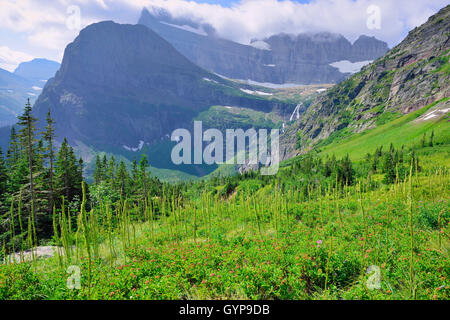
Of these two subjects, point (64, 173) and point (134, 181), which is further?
point (134, 181)

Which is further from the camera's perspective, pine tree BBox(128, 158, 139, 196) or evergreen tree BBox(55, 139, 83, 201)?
pine tree BBox(128, 158, 139, 196)

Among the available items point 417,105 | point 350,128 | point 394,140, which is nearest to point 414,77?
point 417,105

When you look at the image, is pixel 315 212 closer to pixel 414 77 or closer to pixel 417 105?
pixel 417 105

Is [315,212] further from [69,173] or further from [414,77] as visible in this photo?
[414,77]

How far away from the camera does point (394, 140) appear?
101812 mm

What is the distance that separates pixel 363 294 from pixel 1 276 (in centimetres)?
822

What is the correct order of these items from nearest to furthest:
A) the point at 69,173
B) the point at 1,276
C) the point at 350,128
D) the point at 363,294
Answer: the point at 363,294 → the point at 1,276 → the point at 69,173 → the point at 350,128

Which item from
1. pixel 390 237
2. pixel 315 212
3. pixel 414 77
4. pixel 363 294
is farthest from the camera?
pixel 414 77

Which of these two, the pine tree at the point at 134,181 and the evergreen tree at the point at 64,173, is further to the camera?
the pine tree at the point at 134,181

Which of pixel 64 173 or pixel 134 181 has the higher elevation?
pixel 64 173

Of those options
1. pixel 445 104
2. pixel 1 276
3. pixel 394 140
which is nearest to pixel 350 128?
pixel 445 104
